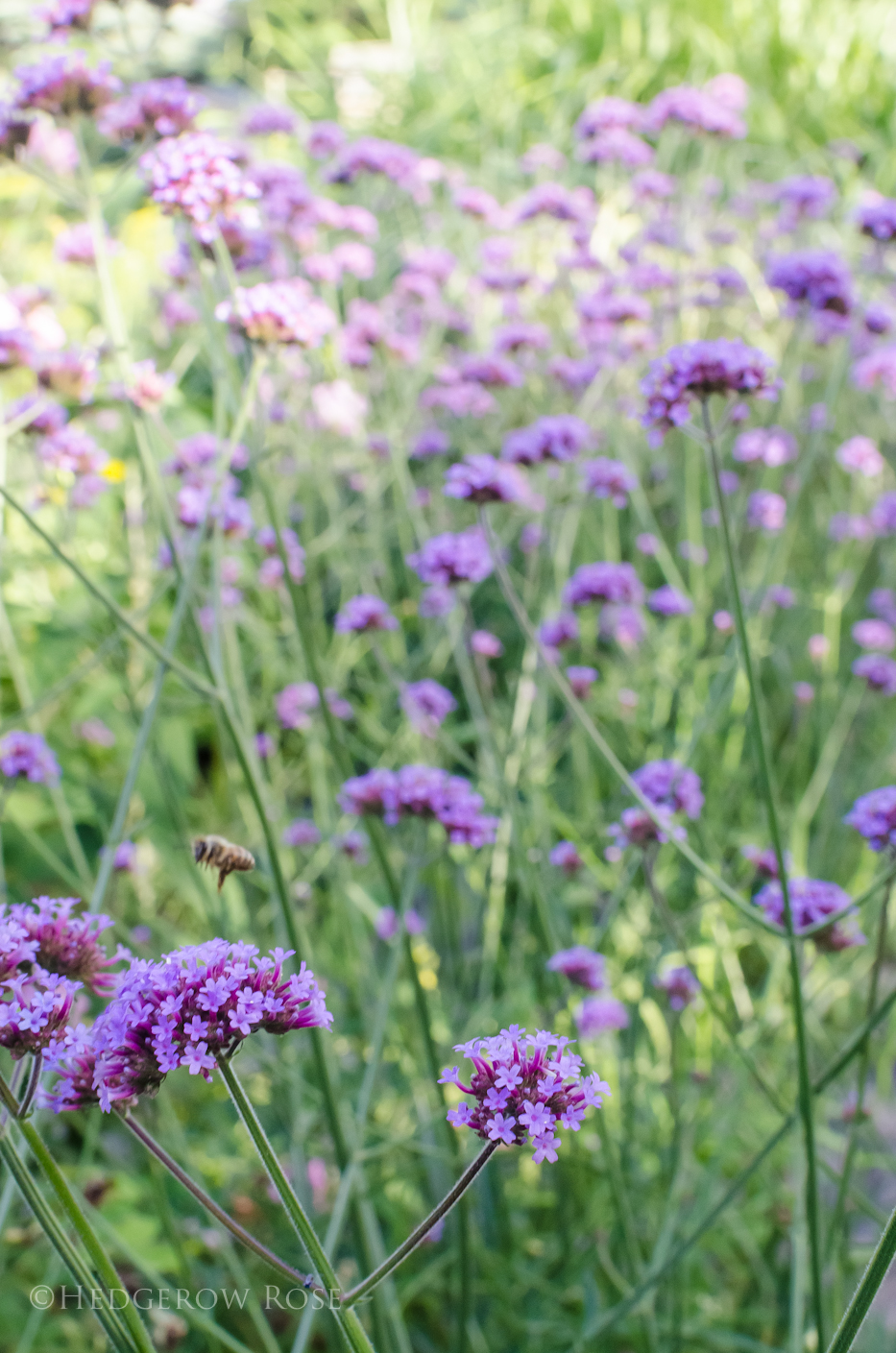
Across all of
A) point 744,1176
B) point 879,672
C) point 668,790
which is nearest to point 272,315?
point 668,790

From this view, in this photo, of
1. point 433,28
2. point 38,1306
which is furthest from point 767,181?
point 38,1306

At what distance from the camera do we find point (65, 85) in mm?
1660

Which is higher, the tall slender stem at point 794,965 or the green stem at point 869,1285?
the tall slender stem at point 794,965

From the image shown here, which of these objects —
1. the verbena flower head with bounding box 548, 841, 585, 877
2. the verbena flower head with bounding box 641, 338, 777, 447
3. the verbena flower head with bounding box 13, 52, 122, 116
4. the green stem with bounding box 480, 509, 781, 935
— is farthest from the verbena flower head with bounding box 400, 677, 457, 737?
the verbena flower head with bounding box 13, 52, 122, 116

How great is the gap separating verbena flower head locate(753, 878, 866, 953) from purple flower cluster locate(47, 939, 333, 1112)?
2.78 ft

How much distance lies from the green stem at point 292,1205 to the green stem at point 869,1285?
1.01 feet

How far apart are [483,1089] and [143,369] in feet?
4.36

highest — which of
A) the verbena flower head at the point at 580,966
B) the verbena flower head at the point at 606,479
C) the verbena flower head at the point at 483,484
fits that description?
the verbena flower head at the point at 606,479

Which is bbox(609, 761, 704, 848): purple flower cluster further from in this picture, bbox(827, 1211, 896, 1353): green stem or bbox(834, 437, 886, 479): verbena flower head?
bbox(834, 437, 886, 479): verbena flower head

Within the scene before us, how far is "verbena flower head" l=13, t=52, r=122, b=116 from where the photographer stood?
1641 millimetres

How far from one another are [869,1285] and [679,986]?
1.13m

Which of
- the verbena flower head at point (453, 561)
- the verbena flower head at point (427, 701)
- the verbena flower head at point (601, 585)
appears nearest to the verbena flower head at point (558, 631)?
the verbena flower head at point (601, 585)

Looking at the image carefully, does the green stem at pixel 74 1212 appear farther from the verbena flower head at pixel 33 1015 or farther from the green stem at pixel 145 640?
the green stem at pixel 145 640

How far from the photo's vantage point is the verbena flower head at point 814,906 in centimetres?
141
